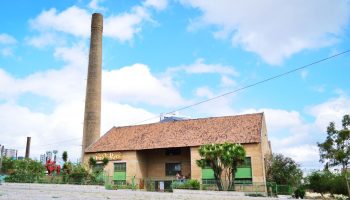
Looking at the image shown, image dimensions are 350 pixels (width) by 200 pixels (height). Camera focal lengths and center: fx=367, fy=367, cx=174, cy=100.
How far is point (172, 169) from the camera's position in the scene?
47.4m

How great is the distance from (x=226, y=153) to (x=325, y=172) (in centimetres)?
1450

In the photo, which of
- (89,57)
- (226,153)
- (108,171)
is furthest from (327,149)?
(89,57)

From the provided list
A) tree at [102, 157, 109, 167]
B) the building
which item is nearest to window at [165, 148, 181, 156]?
the building

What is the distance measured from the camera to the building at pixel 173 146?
41469mm

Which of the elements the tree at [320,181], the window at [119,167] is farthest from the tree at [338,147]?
the window at [119,167]

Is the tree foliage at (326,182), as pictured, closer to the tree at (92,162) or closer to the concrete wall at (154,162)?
the concrete wall at (154,162)

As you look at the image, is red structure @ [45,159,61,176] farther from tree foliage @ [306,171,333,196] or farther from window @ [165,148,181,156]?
tree foliage @ [306,171,333,196]

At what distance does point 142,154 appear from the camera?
160ft

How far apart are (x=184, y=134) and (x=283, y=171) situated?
1267cm

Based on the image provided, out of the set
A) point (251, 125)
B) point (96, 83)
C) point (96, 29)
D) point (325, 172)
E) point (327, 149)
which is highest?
point (96, 29)

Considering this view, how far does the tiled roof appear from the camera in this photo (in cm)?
4253

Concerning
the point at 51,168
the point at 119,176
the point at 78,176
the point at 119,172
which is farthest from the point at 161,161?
the point at 78,176

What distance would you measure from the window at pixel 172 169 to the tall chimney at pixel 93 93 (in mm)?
12841

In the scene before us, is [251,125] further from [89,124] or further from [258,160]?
[89,124]
